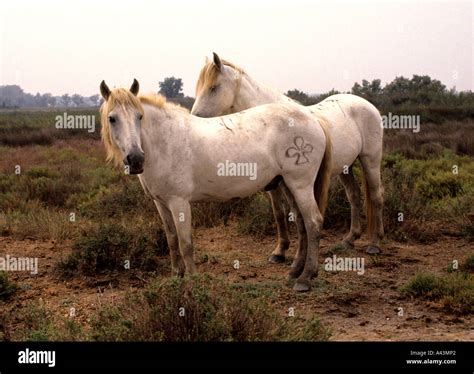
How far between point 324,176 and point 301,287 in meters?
1.18

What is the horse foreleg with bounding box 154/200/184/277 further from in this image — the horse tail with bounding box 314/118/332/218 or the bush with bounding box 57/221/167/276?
the horse tail with bounding box 314/118/332/218

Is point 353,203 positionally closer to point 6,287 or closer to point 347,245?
point 347,245

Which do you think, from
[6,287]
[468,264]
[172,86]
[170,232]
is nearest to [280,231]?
[170,232]

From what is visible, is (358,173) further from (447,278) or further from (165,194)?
(165,194)

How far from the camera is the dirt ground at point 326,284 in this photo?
4746 millimetres

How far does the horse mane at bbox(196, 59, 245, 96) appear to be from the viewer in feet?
21.4

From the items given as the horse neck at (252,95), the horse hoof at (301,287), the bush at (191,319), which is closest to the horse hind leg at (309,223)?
the horse hoof at (301,287)

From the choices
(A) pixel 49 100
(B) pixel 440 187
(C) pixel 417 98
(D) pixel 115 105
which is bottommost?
(B) pixel 440 187

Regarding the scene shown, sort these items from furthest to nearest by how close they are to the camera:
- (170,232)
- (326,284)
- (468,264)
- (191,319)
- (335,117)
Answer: (335,117)
(468,264)
(326,284)
(170,232)
(191,319)

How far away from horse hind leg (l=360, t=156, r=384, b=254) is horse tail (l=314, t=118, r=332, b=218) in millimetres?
1351

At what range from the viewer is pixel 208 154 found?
536 cm

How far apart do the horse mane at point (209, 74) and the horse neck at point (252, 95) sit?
0.16 metres

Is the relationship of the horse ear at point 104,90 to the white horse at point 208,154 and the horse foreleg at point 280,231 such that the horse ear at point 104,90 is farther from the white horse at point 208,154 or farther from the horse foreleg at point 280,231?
the horse foreleg at point 280,231

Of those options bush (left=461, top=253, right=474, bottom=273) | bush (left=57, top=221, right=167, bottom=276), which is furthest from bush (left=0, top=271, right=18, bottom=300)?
bush (left=461, top=253, right=474, bottom=273)
